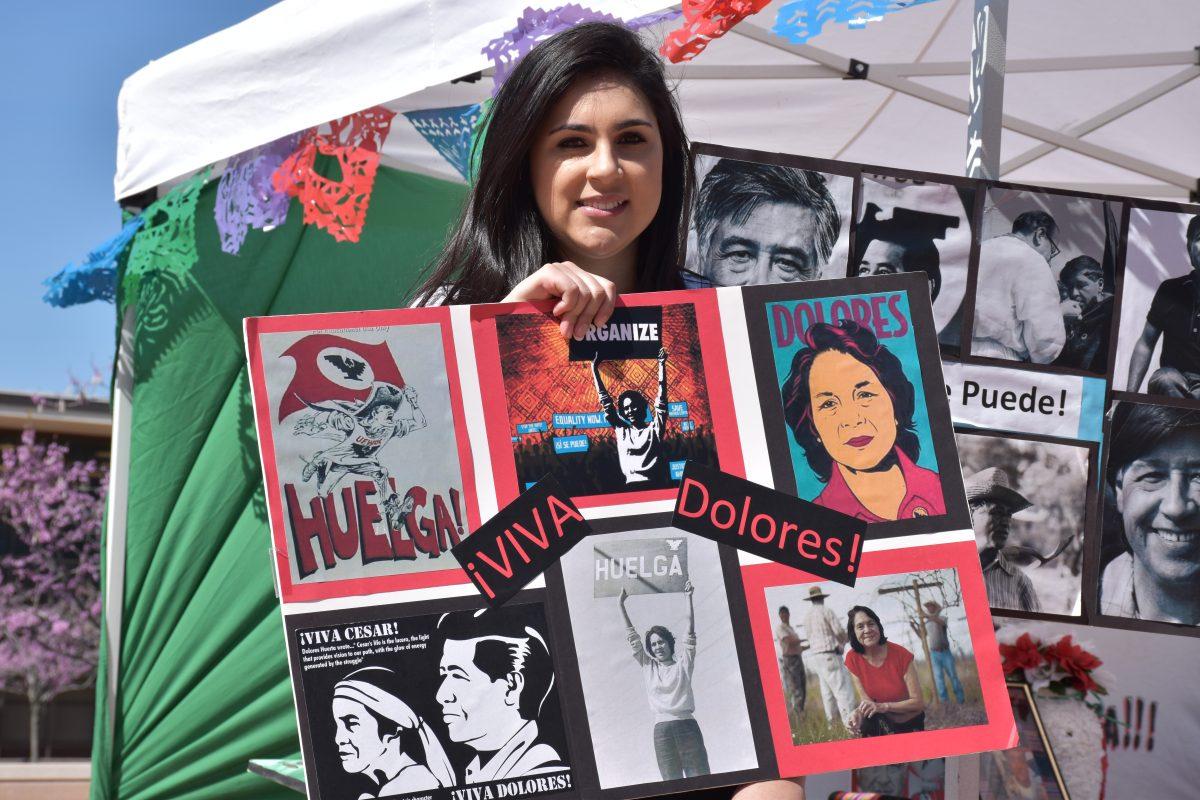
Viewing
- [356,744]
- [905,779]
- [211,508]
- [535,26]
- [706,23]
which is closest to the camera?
[356,744]

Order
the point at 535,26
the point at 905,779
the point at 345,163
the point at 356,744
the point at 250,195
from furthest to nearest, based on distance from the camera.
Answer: the point at 250,195 → the point at 345,163 → the point at 535,26 → the point at 905,779 → the point at 356,744

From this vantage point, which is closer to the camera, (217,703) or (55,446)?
(217,703)

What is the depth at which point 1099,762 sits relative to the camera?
7.84 feet

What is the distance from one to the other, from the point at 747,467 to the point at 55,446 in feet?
44.4

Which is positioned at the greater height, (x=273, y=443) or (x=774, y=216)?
(x=774, y=216)

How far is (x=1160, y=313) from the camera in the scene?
183 cm

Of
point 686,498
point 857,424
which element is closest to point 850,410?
point 857,424

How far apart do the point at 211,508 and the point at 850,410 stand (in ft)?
10.3

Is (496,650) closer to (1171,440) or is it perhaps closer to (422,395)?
(422,395)

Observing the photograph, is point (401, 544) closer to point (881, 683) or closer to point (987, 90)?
point (881, 683)

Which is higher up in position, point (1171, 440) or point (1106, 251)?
point (1106, 251)

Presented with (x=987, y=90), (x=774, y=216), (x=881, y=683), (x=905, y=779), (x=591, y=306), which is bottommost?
(x=905, y=779)

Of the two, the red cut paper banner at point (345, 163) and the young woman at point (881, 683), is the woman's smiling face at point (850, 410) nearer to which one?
the young woman at point (881, 683)

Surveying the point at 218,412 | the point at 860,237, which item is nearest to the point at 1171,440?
the point at 860,237
